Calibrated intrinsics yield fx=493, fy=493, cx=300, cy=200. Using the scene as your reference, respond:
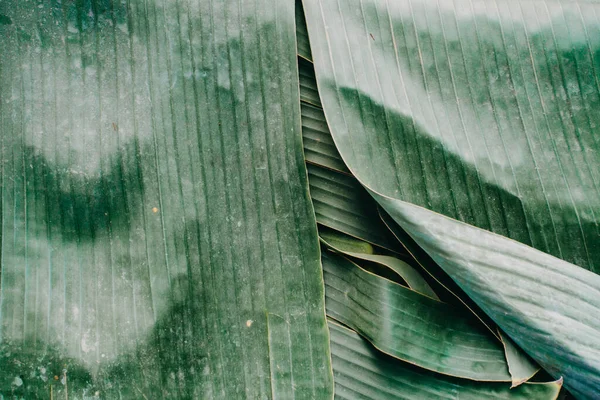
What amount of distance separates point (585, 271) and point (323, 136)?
0.42m

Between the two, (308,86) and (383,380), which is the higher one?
(308,86)

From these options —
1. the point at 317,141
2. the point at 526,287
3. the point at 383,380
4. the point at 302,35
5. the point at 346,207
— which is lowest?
the point at 383,380

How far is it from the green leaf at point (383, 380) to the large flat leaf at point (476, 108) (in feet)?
0.31

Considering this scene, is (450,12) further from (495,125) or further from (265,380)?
(265,380)

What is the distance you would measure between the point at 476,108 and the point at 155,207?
1.60 ft

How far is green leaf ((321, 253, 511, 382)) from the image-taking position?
0.71 metres

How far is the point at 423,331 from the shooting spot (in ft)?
2.35

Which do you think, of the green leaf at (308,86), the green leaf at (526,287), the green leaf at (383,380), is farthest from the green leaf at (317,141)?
the green leaf at (383,380)

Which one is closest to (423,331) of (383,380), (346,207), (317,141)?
(383,380)

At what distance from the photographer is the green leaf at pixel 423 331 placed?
71 centimetres

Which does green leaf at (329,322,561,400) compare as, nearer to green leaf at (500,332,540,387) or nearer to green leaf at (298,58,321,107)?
green leaf at (500,332,540,387)

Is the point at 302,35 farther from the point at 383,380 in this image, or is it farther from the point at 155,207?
the point at 383,380

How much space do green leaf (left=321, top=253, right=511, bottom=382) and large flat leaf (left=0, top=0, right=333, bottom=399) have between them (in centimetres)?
7

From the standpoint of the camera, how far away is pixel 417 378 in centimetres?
73
